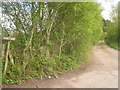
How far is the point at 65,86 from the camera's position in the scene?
268 centimetres

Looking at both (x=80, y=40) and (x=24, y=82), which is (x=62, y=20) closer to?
(x=80, y=40)

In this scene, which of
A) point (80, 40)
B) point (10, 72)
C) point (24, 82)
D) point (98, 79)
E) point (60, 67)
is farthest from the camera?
point (80, 40)

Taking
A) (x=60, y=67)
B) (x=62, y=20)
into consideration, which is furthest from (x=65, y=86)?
(x=62, y=20)

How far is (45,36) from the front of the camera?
11.0 feet

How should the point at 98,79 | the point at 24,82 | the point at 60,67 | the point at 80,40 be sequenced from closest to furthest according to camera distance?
the point at 24,82 → the point at 98,79 → the point at 60,67 → the point at 80,40

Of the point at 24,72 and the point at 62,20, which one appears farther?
the point at 62,20

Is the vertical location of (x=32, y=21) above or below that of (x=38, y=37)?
above

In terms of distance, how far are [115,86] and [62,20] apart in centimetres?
293

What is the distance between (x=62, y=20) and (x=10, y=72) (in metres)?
2.62

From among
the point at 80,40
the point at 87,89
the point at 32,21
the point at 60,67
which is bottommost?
the point at 87,89

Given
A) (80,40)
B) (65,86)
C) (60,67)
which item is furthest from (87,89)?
(80,40)

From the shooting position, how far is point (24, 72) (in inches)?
110

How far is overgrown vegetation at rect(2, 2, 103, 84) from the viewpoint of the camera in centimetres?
266

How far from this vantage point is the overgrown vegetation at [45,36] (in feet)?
8.71
